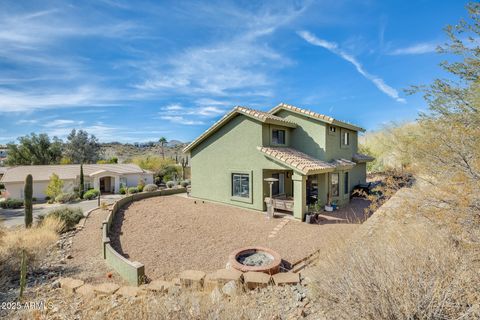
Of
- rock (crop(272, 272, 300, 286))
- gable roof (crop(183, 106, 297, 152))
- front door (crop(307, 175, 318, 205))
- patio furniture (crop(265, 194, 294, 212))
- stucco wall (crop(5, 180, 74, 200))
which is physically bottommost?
stucco wall (crop(5, 180, 74, 200))

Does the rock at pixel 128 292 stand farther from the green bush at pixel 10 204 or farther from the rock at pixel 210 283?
the green bush at pixel 10 204

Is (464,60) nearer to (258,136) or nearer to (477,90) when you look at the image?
(477,90)

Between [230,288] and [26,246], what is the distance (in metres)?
9.20

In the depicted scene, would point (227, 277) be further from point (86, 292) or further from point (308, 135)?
point (308, 135)

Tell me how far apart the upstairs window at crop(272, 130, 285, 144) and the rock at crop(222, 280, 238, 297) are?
1127 cm

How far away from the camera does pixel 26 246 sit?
30.5 feet

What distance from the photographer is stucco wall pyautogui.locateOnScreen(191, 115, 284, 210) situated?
49.3 ft

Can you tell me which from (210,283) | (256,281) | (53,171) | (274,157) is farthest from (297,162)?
(53,171)

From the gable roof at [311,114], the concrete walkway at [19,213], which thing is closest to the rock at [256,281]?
the gable roof at [311,114]

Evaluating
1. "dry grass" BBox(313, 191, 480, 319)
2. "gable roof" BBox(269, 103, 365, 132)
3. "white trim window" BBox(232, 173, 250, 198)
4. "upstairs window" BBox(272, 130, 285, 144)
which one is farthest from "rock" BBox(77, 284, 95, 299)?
"gable roof" BBox(269, 103, 365, 132)

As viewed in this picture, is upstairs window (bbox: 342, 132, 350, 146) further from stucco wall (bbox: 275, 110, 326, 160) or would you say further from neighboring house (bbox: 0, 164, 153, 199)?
neighboring house (bbox: 0, 164, 153, 199)

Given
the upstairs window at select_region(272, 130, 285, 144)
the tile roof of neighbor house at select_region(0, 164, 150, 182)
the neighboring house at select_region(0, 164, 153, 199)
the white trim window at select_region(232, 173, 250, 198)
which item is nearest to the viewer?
the white trim window at select_region(232, 173, 250, 198)

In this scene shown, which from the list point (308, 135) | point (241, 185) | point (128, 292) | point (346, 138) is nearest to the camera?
point (128, 292)

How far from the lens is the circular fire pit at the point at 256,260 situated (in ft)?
22.2
